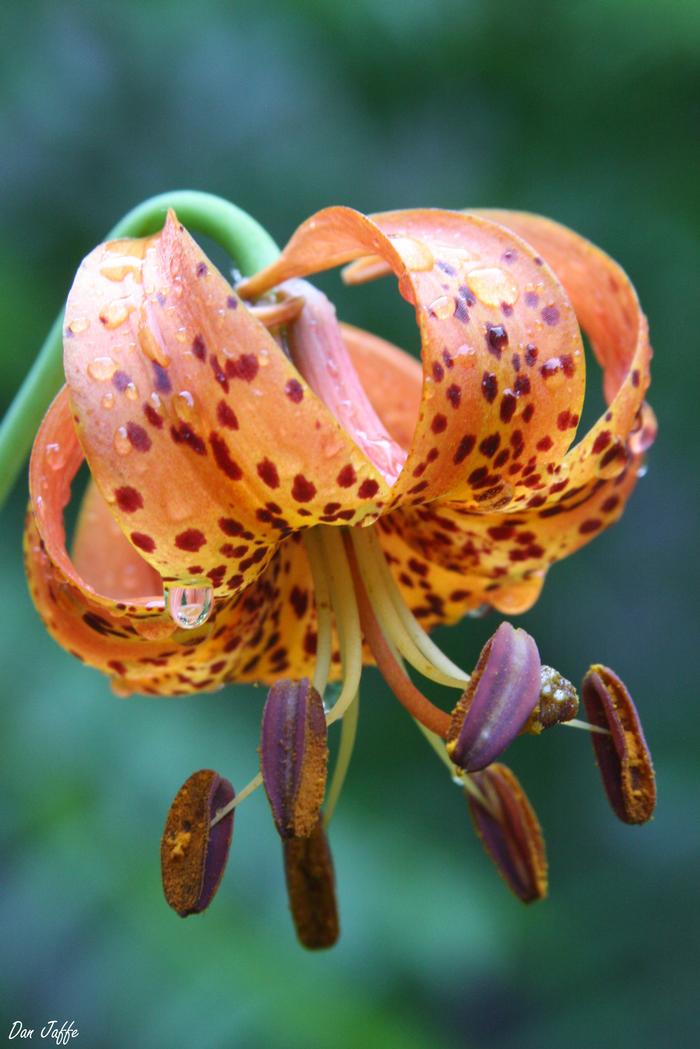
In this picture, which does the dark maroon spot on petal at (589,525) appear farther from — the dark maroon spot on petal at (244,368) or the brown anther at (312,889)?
the dark maroon spot on petal at (244,368)

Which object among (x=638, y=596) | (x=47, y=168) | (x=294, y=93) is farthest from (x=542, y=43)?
(x=638, y=596)

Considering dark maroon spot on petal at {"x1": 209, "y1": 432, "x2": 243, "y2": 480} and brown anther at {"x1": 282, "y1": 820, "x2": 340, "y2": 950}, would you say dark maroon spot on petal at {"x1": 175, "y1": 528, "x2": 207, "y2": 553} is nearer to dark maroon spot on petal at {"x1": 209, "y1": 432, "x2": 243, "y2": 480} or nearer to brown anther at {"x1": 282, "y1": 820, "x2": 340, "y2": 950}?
dark maroon spot on petal at {"x1": 209, "y1": 432, "x2": 243, "y2": 480}

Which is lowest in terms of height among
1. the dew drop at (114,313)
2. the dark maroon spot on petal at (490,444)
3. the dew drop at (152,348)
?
the dark maroon spot on petal at (490,444)

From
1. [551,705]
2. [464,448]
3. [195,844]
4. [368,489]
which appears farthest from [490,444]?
[195,844]

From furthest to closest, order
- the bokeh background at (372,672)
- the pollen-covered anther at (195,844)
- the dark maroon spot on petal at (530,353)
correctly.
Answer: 1. the bokeh background at (372,672)
2. the pollen-covered anther at (195,844)
3. the dark maroon spot on petal at (530,353)

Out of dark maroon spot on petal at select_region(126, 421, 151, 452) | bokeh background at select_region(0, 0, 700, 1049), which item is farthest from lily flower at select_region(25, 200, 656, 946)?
bokeh background at select_region(0, 0, 700, 1049)

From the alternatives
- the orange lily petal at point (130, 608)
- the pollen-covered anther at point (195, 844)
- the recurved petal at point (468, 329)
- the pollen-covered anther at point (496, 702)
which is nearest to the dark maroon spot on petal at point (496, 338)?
the recurved petal at point (468, 329)
